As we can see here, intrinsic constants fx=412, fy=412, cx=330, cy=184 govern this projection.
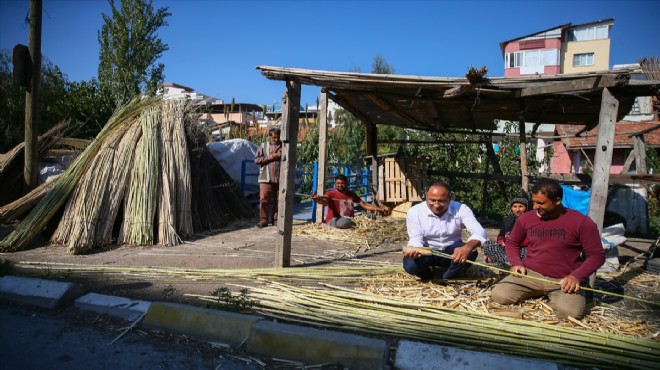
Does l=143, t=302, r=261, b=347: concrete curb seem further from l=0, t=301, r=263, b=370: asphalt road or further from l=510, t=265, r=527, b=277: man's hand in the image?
l=510, t=265, r=527, b=277: man's hand

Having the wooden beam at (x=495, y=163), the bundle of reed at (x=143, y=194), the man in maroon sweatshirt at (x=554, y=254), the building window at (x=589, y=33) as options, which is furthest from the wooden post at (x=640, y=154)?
the building window at (x=589, y=33)

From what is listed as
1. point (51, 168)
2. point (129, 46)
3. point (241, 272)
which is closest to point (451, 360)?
point (241, 272)

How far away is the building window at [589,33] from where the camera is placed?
3838 cm

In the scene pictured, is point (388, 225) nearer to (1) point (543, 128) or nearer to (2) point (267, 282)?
(2) point (267, 282)

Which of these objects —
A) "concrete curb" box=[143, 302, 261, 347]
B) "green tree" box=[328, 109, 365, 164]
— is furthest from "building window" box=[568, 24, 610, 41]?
"concrete curb" box=[143, 302, 261, 347]

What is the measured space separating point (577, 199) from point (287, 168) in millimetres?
6415

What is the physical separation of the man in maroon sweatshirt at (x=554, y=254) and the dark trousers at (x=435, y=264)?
41cm

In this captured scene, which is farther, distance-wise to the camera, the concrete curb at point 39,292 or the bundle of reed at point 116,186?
the bundle of reed at point 116,186

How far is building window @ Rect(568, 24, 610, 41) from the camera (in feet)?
126

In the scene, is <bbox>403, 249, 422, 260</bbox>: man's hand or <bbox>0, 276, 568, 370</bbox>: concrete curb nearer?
<bbox>0, 276, 568, 370</bbox>: concrete curb

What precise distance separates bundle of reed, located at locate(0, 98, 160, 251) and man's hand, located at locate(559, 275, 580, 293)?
6.58 m

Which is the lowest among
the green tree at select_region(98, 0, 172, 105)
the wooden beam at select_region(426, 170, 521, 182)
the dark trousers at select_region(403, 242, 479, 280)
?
the dark trousers at select_region(403, 242, 479, 280)

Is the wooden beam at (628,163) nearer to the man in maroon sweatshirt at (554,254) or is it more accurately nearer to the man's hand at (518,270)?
the man in maroon sweatshirt at (554,254)

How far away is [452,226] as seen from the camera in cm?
411
